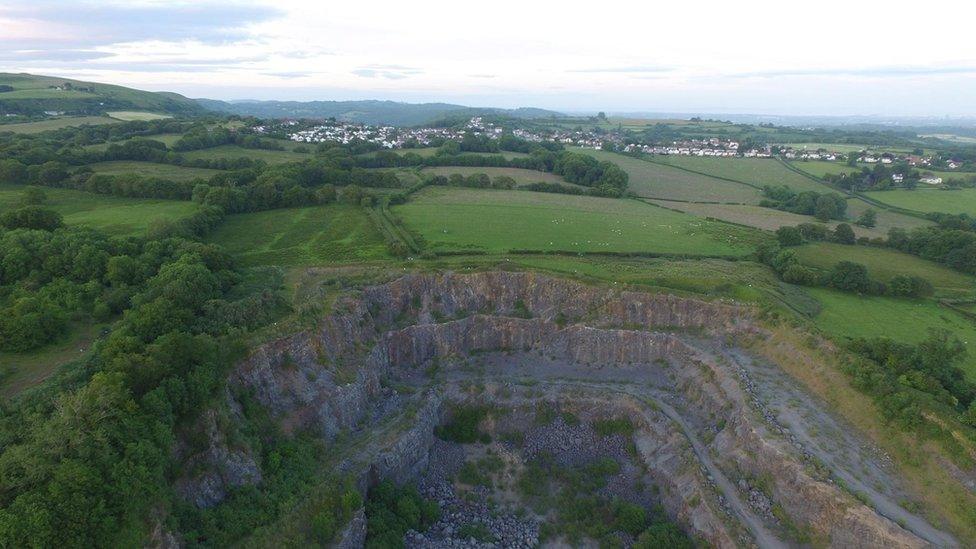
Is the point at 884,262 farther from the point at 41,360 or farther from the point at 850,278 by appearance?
the point at 41,360

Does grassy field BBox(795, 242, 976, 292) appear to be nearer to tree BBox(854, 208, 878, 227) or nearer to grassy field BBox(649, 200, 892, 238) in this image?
grassy field BBox(649, 200, 892, 238)

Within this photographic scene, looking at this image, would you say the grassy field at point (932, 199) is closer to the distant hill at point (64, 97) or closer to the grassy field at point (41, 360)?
the grassy field at point (41, 360)

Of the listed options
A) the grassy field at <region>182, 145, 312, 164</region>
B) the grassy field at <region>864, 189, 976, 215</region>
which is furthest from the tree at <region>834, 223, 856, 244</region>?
the grassy field at <region>182, 145, 312, 164</region>

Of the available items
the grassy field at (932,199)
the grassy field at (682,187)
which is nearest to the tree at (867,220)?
the grassy field at (682,187)

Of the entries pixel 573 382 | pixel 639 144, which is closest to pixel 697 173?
pixel 639 144

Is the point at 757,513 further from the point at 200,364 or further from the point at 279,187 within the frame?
the point at 279,187
